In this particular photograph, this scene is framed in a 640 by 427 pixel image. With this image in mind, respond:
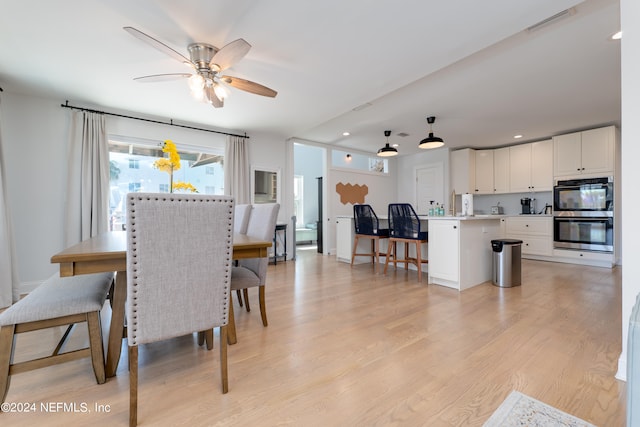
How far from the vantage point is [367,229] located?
463cm

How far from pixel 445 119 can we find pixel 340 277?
309 cm

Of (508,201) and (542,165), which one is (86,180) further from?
(508,201)

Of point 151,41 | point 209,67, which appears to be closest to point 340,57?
point 209,67

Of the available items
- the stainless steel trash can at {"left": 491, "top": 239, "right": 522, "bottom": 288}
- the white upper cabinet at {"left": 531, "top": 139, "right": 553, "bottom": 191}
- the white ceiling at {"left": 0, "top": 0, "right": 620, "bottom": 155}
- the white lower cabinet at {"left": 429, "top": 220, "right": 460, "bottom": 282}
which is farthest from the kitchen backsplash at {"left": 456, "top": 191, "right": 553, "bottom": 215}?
the white lower cabinet at {"left": 429, "top": 220, "right": 460, "bottom": 282}

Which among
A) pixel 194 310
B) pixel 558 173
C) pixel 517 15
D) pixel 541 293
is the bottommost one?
pixel 541 293

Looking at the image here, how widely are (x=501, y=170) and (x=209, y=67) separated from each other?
627 centimetres

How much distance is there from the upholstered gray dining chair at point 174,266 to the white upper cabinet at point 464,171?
6114mm

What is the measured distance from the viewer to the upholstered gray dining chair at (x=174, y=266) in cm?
117

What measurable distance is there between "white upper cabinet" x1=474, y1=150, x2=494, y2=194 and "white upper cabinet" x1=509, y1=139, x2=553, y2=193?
40 centimetres

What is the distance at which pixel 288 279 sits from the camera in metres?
3.86

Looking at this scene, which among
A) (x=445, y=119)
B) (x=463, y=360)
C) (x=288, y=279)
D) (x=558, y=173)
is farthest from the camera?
(x=558, y=173)

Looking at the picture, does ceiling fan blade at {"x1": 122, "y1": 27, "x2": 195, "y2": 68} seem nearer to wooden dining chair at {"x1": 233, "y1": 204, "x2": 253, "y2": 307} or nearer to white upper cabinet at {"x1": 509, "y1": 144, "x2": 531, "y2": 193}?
wooden dining chair at {"x1": 233, "y1": 204, "x2": 253, "y2": 307}

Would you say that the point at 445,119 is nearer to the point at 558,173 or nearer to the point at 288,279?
the point at 558,173

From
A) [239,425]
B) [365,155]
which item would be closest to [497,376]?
[239,425]
